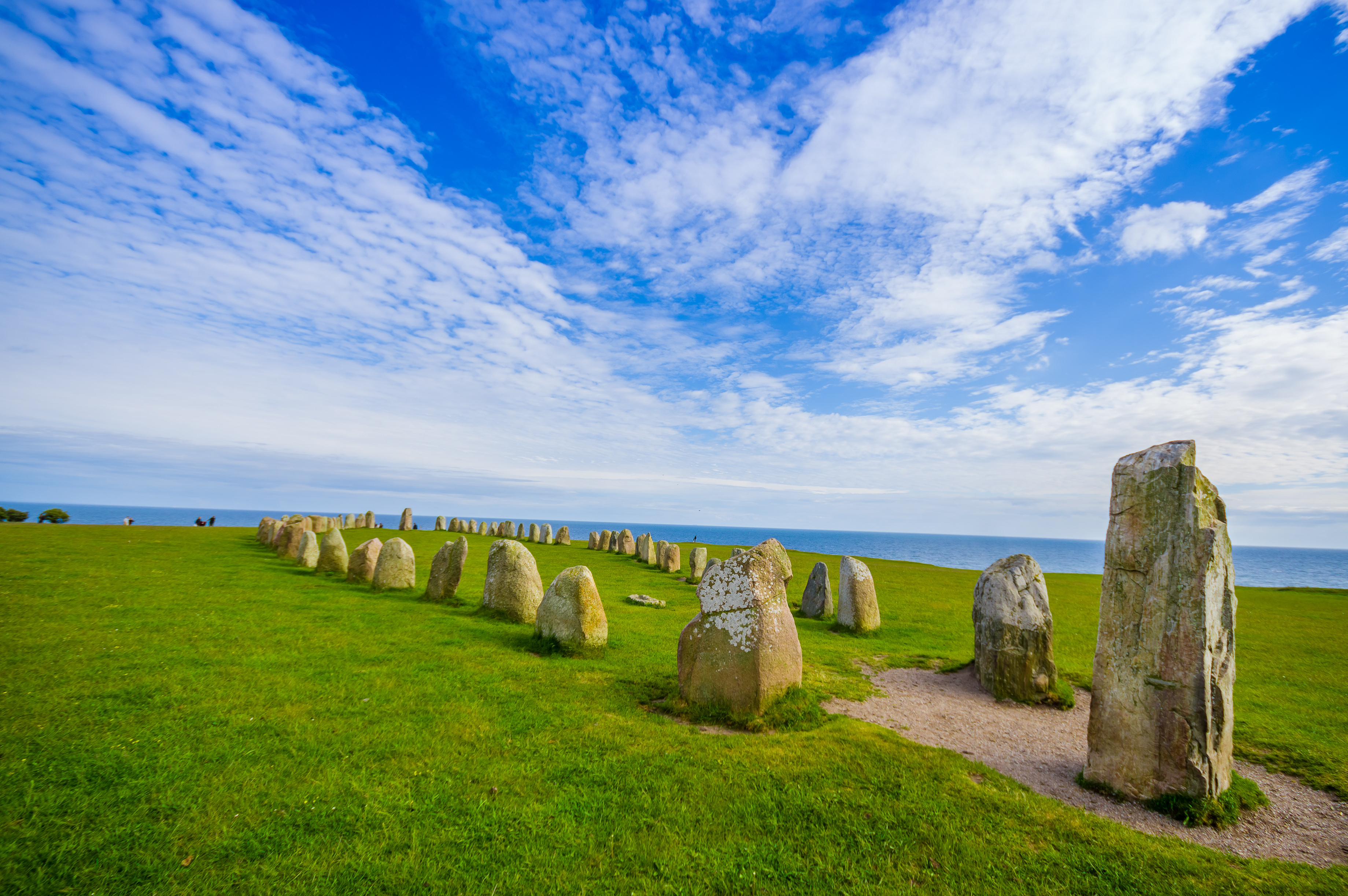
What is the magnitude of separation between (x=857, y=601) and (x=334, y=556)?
17.5 meters

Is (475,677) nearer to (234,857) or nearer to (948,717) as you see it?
(234,857)

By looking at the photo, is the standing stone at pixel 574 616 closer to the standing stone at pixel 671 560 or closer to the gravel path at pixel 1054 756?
the gravel path at pixel 1054 756

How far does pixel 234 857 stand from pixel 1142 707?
340 inches

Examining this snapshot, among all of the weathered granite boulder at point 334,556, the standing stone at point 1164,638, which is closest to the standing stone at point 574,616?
the standing stone at point 1164,638

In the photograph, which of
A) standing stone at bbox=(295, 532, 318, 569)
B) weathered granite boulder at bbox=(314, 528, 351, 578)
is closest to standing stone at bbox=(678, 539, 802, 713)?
weathered granite boulder at bbox=(314, 528, 351, 578)

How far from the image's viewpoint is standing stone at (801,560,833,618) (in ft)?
57.1

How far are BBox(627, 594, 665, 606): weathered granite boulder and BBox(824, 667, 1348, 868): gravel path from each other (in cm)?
776

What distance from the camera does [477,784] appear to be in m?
5.58

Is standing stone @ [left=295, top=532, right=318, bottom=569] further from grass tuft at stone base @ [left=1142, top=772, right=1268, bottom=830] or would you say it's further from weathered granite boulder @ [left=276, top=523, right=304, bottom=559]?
grass tuft at stone base @ [left=1142, top=772, right=1268, bottom=830]

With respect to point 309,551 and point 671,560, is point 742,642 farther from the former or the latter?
point 671,560

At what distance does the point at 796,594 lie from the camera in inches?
885

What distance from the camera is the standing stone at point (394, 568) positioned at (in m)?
16.7

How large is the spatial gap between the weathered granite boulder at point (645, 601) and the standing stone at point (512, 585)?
417cm

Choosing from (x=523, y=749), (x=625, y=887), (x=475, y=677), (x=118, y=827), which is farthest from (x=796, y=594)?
(x=118, y=827)
